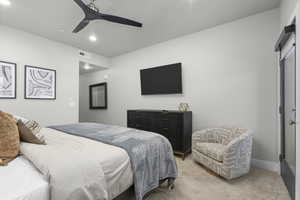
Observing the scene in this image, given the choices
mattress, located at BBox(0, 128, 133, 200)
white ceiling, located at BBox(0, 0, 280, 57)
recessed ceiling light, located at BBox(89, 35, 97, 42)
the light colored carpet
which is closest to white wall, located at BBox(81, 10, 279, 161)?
white ceiling, located at BBox(0, 0, 280, 57)

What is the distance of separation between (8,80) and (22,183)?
3262 millimetres

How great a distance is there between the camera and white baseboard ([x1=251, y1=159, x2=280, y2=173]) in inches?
97.9

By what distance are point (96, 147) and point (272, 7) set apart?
3.61m

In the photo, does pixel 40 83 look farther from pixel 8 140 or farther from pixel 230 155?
pixel 230 155

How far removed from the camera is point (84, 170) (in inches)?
39.9

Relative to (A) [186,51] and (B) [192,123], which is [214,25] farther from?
(B) [192,123]

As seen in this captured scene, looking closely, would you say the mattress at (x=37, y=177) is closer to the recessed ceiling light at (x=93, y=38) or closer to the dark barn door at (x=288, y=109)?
the dark barn door at (x=288, y=109)

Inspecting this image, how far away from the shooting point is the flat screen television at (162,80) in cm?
363

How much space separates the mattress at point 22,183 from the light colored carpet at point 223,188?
131 cm

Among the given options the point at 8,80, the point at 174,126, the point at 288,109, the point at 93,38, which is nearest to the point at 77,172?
the point at 174,126

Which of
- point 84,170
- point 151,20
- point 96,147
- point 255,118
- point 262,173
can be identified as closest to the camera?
point 84,170

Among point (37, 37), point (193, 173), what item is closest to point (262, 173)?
point (193, 173)

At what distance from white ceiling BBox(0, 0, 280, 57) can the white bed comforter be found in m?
2.36

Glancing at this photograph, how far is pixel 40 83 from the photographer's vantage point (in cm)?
349
